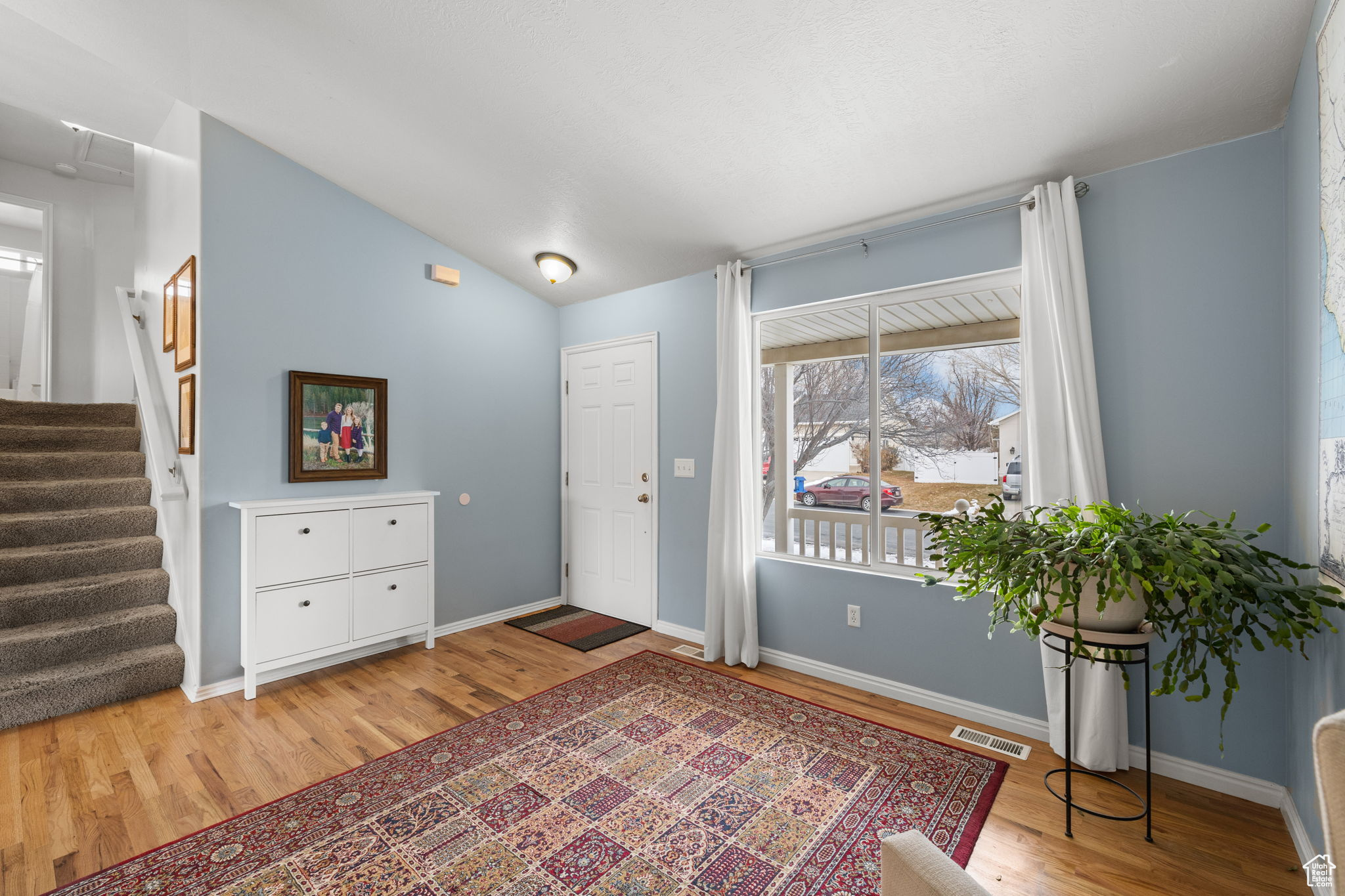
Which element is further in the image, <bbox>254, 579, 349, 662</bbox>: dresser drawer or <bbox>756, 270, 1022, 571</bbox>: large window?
<bbox>254, 579, 349, 662</bbox>: dresser drawer

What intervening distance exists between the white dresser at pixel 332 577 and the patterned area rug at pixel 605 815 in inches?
43.1

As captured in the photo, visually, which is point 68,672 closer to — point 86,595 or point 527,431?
point 86,595

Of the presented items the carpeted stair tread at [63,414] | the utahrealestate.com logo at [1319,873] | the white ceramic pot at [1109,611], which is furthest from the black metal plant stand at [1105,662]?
the carpeted stair tread at [63,414]

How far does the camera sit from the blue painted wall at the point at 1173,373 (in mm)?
2061

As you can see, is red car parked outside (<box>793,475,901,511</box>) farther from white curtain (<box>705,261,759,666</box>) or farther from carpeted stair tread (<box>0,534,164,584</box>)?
carpeted stair tread (<box>0,534,164,584</box>)

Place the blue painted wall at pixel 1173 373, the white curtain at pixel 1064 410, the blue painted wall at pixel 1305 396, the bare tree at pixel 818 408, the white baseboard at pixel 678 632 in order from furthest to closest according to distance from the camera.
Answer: the white baseboard at pixel 678 632 < the bare tree at pixel 818 408 < the white curtain at pixel 1064 410 < the blue painted wall at pixel 1173 373 < the blue painted wall at pixel 1305 396

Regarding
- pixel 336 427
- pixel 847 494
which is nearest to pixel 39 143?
pixel 336 427

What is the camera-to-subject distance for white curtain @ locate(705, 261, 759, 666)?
11.0 feet

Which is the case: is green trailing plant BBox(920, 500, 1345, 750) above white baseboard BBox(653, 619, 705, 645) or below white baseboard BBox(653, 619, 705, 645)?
above

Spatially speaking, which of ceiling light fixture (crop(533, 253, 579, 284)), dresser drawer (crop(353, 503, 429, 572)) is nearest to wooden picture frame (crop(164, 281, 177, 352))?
dresser drawer (crop(353, 503, 429, 572))

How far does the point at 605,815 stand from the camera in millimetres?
2012

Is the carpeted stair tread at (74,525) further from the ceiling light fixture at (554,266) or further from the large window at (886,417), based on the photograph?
the large window at (886,417)

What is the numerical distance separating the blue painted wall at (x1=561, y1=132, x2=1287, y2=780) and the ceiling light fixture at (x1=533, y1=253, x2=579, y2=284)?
6.38 ft

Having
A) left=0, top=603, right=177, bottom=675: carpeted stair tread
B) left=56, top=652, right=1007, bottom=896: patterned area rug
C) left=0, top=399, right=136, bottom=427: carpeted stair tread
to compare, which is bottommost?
left=56, top=652, right=1007, bottom=896: patterned area rug
